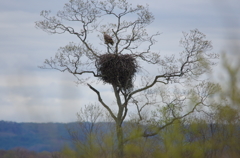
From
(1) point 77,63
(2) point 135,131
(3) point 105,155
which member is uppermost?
(1) point 77,63

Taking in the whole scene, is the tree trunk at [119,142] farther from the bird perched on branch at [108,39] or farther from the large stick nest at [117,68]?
the bird perched on branch at [108,39]

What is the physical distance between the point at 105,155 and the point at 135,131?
1.74m

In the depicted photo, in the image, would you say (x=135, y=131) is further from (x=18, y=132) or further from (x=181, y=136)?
(x=18, y=132)

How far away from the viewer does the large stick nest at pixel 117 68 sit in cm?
1372

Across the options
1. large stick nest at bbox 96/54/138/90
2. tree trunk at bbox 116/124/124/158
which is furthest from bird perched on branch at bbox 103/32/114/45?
tree trunk at bbox 116/124/124/158

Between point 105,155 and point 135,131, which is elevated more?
point 135,131

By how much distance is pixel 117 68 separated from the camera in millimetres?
13617

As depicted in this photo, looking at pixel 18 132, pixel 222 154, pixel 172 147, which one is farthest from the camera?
pixel 172 147

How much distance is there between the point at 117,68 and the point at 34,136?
3828 millimetres

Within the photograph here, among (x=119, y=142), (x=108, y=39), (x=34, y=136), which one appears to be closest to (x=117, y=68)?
(x=108, y=39)

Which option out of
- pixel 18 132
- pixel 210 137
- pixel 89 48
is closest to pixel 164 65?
pixel 89 48

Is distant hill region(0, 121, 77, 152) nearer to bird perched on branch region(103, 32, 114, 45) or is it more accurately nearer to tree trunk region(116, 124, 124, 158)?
tree trunk region(116, 124, 124, 158)

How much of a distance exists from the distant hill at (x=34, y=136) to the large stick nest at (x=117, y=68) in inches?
99.0

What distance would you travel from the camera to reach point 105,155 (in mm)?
15367
